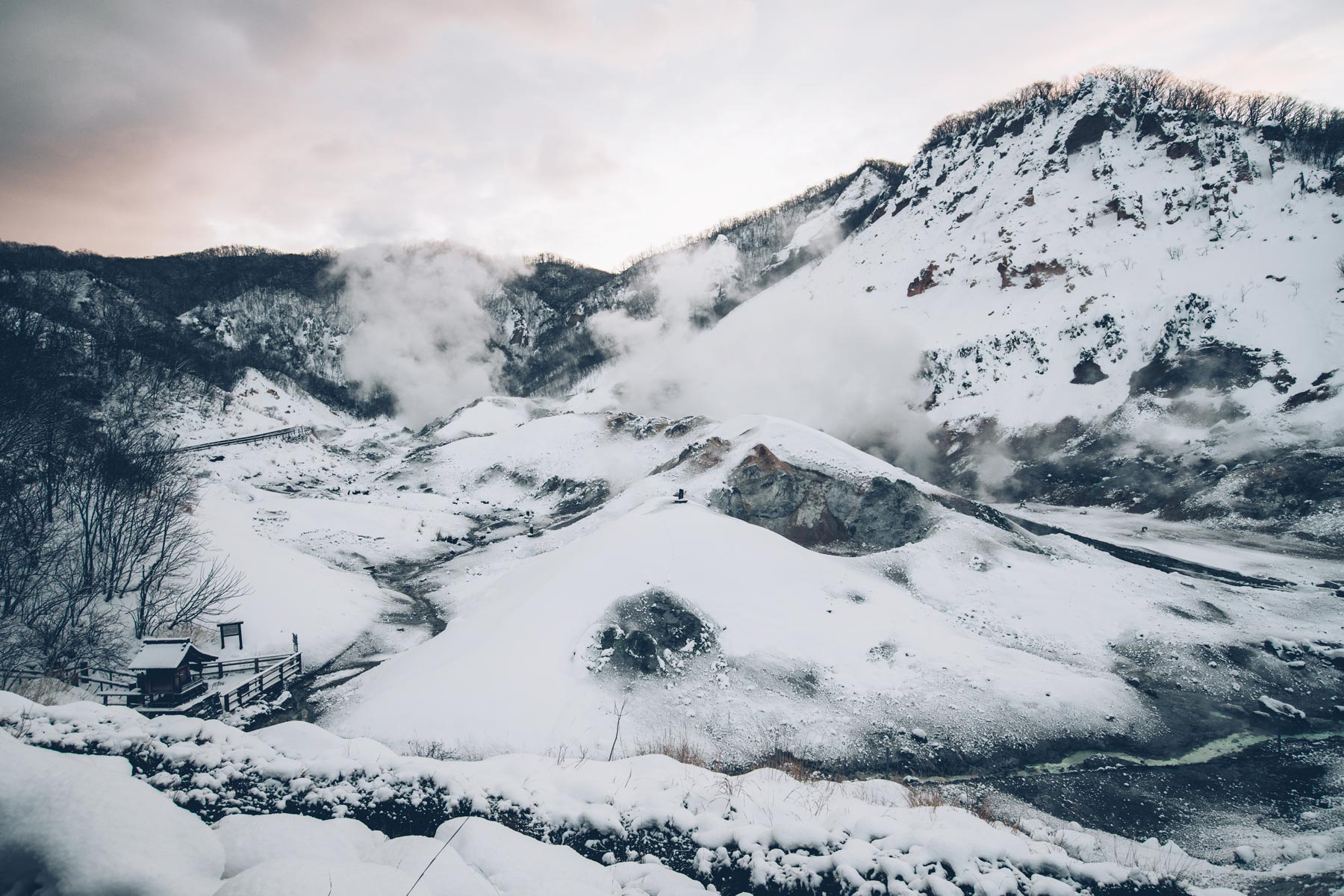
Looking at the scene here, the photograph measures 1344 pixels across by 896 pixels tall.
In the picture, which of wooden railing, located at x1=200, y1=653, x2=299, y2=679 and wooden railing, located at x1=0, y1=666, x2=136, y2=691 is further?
wooden railing, located at x1=200, y1=653, x2=299, y2=679

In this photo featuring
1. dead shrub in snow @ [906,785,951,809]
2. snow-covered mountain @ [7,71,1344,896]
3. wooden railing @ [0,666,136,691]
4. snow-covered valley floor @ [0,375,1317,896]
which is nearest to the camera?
snow-covered valley floor @ [0,375,1317,896]

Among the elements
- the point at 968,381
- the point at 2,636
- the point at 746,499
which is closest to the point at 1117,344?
the point at 968,381

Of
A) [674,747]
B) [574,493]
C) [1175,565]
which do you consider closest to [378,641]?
[674,747]

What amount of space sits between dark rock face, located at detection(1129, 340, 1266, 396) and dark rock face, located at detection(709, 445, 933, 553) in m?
26.8

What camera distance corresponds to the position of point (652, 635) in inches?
723

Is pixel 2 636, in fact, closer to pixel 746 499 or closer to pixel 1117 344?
pixel 746 499

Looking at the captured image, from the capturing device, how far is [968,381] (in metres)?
52.1

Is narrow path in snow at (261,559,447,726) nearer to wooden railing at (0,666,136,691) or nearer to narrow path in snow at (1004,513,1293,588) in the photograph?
wooden railing at (0,666,136,691)

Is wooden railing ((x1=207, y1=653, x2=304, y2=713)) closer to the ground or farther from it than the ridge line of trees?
closer to the ground

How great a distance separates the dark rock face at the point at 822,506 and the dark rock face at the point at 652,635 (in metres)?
13.3

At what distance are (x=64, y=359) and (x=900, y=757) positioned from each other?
76.4 metres

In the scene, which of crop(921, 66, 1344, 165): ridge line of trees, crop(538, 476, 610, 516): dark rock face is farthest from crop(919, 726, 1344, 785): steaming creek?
crop(921, 66, 1344, 165): ridge line of trees

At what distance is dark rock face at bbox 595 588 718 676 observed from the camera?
17.5 meters

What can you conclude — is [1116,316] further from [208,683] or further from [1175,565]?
[208,683]
